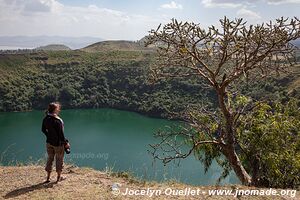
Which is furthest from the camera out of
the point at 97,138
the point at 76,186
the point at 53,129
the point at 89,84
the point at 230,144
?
the point at 89,84

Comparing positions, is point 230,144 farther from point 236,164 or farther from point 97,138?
point 97,138

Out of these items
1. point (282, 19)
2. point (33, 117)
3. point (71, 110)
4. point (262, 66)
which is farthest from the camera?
point (71, 110)

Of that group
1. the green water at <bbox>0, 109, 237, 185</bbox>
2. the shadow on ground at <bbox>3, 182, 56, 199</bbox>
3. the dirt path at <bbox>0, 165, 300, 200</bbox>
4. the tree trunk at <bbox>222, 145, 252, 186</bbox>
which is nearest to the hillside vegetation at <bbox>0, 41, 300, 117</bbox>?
the green water at <bbox>0, 109, 237, 185</bbox>

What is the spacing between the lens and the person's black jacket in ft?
17.6

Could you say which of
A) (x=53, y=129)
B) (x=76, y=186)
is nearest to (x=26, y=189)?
(x=76, y=186)

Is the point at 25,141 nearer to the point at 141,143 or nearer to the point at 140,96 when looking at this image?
the point at 141,143

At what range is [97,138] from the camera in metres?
48.0

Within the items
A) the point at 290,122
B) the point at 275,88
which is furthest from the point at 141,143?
Answer: the point at 290,122

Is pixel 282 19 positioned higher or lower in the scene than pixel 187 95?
higher

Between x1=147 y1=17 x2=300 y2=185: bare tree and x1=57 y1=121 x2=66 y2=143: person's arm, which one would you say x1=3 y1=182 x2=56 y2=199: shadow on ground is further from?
x1=147 y1=17 x2=300 y2=185: bare tree

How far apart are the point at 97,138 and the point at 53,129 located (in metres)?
43.4

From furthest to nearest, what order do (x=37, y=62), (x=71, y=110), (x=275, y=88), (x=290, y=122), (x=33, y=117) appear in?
1. (x=37, y=62)
2. (x=71, y=110)
3. (x=33, y=117)
4. (x=275, y=88)
5. (x=290, y=122)

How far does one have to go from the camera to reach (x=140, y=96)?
72.0m

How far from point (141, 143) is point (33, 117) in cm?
2714
